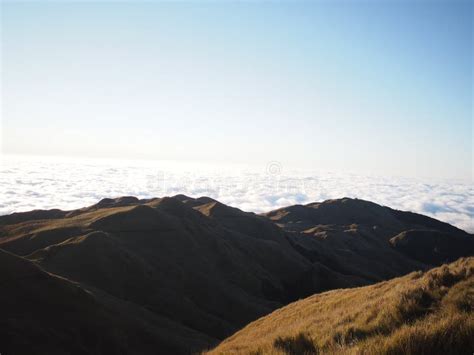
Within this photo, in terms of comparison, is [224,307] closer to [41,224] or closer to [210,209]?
[41,224]

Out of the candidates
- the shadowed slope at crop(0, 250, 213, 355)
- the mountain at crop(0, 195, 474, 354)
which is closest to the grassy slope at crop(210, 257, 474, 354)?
the shadowed slope at crop(0, 250, 213, 355)

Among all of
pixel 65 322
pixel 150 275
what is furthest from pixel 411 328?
pixel 150 275

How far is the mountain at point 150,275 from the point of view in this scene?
38625 mm

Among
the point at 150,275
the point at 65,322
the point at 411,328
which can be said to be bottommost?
the point at 150,275

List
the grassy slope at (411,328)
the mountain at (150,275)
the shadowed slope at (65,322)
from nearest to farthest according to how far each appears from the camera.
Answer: the grassy slope at (411,328), the shadowed slope at (65,322), the mountain at (150,275)

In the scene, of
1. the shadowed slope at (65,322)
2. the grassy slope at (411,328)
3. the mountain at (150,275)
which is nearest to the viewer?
the grassy slope at (411,328)

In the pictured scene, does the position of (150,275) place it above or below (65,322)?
below

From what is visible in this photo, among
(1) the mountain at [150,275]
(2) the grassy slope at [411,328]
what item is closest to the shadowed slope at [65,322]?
(1) the mountain at [150,275]

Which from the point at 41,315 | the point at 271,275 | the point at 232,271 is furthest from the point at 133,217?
the point at 41,315

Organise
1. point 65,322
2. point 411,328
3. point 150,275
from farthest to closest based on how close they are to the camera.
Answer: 1. point 150,275
2. point 65,322
3. point 411,328

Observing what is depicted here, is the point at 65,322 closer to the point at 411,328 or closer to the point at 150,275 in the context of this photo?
the point at 150,275

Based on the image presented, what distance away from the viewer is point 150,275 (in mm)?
67562

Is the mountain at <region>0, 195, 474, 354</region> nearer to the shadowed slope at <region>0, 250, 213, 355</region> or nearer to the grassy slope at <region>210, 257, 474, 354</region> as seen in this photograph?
the shadowed slope at <region>0, 250, 213, 355</region>

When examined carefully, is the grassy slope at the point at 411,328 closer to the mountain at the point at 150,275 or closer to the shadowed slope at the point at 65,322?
the shadowed slope at the point at 65,322
